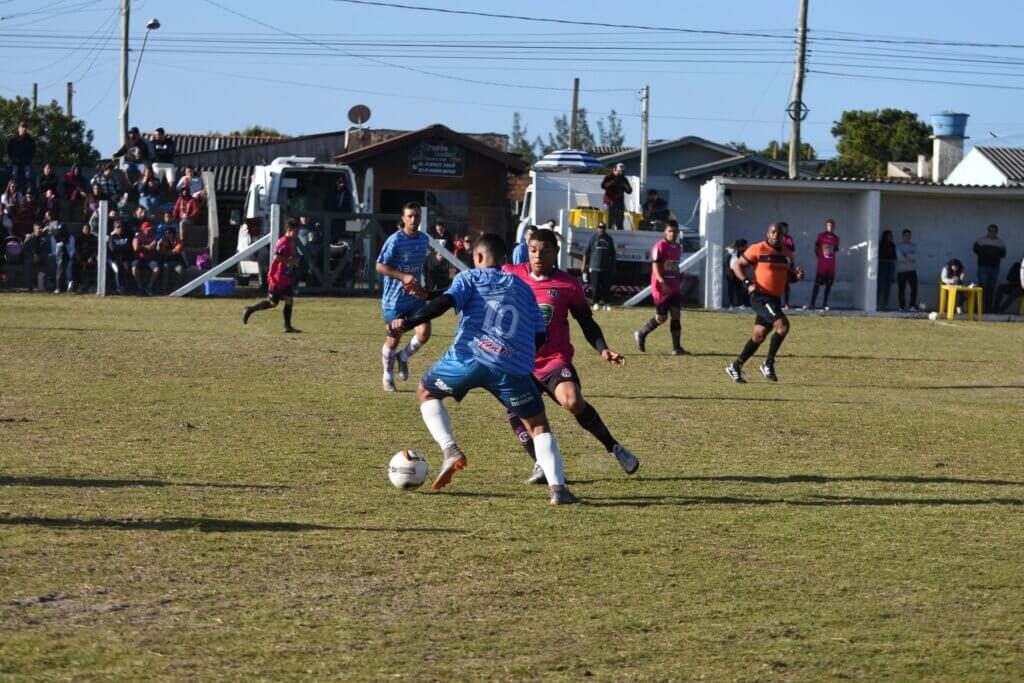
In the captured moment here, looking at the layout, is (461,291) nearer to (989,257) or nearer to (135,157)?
(989,257)

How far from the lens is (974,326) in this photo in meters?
27.9

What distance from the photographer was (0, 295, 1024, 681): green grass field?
5.54m

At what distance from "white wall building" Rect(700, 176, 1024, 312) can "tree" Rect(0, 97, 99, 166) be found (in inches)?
1190

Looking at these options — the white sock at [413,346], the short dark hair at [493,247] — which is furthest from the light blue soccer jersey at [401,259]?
the short dark hair at [493,247]

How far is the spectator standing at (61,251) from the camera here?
28.9 m

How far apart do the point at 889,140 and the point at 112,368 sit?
60.5 metres

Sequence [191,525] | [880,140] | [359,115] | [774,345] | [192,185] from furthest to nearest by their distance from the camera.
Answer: [880,140]
[359,115]
[192,185]
[774,345]
[191,525]

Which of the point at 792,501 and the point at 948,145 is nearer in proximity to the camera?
the point at 792,501

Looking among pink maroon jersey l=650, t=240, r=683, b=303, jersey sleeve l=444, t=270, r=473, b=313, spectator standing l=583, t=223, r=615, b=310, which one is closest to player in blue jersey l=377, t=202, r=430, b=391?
jersey sleeve l=444, t=270, r=473, b=313

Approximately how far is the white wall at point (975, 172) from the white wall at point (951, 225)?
16.2 m

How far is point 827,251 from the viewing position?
99.7 feet

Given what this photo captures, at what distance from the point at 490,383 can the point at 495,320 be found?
39 centimetres

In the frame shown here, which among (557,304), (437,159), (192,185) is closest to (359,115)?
(437,159)

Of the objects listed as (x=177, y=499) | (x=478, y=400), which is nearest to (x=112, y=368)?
(x=478, y=400)
